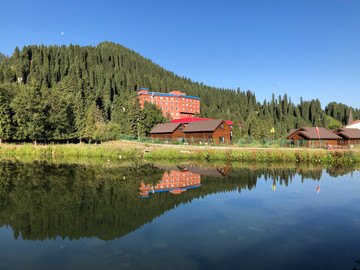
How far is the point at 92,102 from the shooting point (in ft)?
260

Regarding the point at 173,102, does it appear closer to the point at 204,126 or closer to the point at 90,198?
the point at 204,126

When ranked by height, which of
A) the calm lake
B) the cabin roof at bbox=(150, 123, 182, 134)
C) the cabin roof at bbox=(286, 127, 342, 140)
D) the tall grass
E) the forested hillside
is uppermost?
the forested hillside

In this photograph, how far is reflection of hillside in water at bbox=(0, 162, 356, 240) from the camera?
35.6 feet

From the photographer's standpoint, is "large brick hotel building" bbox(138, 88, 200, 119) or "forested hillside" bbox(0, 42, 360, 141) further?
"large brick hotel building" bbox(138, 88, 200, 119)

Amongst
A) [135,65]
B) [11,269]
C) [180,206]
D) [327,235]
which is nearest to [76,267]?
[11,269]

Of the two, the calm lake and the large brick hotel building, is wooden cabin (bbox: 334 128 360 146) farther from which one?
the large brick hotel building

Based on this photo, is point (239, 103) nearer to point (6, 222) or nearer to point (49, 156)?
point (49, 156)

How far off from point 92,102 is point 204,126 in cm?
4299

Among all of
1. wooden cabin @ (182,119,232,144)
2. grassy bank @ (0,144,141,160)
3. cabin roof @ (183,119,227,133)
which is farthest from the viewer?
cabin roof @ (183,119,227,133)

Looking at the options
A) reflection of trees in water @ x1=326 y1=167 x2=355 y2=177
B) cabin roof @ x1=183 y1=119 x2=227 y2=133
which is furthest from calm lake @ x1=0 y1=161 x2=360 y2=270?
cabin roof @ x1=183 y1=119 x2=227 y2=133

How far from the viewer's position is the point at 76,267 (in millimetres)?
7551

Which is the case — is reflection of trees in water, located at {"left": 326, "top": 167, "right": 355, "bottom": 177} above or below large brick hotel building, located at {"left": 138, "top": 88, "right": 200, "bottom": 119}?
below

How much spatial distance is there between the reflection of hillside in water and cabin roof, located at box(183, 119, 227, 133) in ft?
98.1

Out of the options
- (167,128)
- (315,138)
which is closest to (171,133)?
(167,128)
